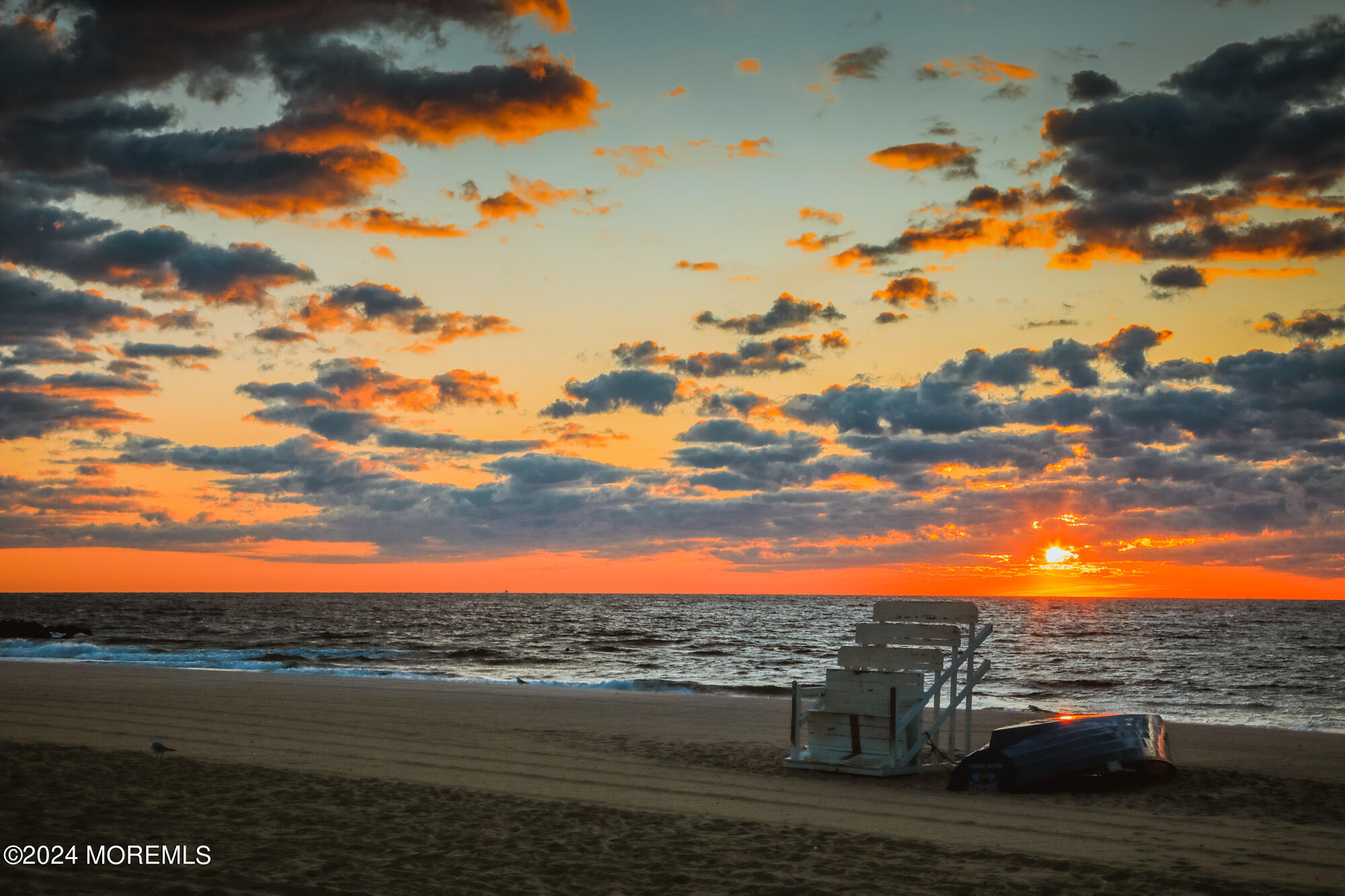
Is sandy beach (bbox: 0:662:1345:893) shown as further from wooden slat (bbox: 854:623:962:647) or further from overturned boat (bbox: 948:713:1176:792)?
wooden slat (bbox: 854:623:962:647)

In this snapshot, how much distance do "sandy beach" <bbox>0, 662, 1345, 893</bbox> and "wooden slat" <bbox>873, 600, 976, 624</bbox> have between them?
210 cm

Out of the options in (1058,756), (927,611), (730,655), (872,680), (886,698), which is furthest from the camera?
(730,655)

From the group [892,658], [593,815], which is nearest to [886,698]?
[892,658]

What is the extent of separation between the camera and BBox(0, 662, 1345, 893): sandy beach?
6.92 metres

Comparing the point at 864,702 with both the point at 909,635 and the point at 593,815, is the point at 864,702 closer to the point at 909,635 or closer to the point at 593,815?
the point at 909,635

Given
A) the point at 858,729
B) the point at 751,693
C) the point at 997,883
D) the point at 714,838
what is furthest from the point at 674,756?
the point at 751,693

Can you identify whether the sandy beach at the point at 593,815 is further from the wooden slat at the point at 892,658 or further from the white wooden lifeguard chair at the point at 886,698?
the wooden slat at the point at 892,658

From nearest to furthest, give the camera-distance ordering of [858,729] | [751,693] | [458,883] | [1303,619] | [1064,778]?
[458,883] → [1064,778] → [858,729] → [751,693] → [1303,619]

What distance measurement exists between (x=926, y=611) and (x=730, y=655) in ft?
119

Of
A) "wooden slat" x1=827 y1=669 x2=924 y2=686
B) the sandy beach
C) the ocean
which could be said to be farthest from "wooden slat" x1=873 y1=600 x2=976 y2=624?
the ocean

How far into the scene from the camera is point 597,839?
8.06 metres

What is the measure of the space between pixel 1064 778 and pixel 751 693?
1725 centimetres

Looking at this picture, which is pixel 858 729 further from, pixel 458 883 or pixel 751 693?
pixel 751 693

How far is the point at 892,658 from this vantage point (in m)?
12.7
